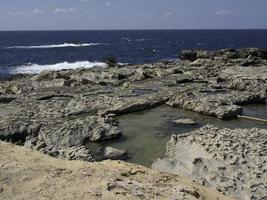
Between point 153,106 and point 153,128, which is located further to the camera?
point 153,106

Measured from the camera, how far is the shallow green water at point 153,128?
16.4 m

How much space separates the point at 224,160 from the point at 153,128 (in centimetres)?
734

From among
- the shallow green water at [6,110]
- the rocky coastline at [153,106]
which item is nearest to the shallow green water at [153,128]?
the rocky coastline at [153,106]

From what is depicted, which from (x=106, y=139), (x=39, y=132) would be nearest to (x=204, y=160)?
(x=106, y=139)

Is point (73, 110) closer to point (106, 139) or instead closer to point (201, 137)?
point (106, 139)

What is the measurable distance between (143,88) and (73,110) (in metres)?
8.90

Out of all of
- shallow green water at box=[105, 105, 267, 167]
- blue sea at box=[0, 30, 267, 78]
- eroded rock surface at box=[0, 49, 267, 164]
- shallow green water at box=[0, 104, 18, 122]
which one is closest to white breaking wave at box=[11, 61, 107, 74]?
blue sea at box=[0, 30, 267, 78]

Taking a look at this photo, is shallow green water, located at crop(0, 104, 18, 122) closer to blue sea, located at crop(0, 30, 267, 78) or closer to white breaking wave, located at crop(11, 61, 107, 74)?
blue sea, located at crop(0, 30, 267, 78)

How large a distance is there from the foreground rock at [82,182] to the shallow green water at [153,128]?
390cm

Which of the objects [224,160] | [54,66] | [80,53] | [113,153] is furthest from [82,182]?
[80,53]

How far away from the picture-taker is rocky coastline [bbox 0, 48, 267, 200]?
12469 mm

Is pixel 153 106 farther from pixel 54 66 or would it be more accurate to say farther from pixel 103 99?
pixel 54 66

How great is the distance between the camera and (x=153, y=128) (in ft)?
64.7

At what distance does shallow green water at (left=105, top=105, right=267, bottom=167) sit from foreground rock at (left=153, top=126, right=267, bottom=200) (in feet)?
5.19
